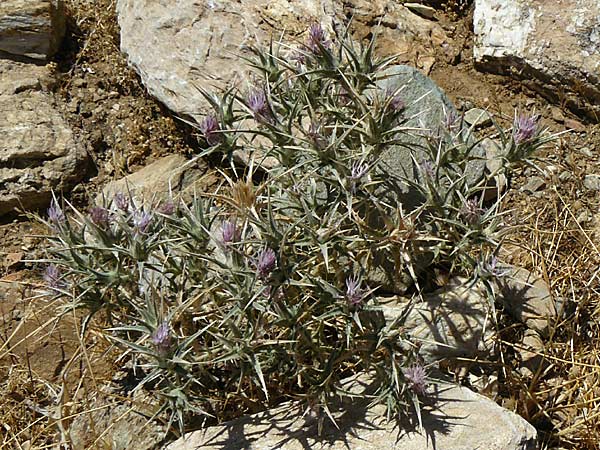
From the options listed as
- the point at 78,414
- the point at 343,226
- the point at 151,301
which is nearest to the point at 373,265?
the point at 343,226

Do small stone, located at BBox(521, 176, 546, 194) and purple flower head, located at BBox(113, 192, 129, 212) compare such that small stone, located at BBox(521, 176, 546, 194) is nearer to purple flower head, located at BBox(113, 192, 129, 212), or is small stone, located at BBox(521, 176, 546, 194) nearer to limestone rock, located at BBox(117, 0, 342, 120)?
limestone rock, located at BBox(117, 0, 342, 120)

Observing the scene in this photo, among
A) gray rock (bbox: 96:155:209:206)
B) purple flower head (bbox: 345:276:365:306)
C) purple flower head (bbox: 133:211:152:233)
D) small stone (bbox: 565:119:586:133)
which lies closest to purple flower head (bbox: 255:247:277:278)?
purple flower head (bbox: 345:276:365:306)

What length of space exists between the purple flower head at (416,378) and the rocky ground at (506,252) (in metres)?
0.47

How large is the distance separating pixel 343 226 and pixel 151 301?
74cm

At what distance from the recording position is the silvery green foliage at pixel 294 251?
249cm

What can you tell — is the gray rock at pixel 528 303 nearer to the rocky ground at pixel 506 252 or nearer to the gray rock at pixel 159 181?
the rocky ground at pixel 506 252

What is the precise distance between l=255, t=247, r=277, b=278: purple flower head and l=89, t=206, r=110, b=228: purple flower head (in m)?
0.62

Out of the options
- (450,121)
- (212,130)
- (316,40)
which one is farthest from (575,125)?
(212,130)

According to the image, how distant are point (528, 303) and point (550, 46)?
1337mm

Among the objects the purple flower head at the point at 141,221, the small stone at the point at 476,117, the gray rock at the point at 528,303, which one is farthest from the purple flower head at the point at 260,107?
the small stone at the point at 476,117

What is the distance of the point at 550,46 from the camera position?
3.74 m

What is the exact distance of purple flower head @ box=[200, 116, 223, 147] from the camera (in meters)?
2.81

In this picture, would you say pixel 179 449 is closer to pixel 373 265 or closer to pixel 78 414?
pixel 78 414

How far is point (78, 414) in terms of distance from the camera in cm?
301
